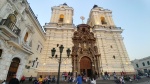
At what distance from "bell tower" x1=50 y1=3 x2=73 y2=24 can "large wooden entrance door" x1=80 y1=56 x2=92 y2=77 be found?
31.2 ft

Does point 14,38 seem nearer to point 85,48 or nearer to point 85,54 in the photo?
point 85,54

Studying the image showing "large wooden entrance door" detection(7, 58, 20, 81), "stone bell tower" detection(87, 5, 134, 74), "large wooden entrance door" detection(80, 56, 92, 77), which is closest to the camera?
"large wooden entrance door" detection(7, 58, 20, 81)

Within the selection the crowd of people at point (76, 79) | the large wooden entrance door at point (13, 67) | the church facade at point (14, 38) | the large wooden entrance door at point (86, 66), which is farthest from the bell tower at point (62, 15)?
the large wooden entrance door at point (13, 67)

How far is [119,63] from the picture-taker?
17.6m

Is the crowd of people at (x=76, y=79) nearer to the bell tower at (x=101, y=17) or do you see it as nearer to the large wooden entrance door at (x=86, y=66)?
the large wooden entrance door at (x=86, y=66)

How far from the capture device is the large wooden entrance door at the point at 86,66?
17.5m

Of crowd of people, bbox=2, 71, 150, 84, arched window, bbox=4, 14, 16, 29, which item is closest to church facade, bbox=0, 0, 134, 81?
arched window, bbox=4, 14, 16, 29

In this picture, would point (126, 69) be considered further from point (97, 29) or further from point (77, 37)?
point (77, 37)

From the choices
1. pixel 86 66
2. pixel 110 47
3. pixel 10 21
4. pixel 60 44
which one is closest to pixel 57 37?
pixel 60 44

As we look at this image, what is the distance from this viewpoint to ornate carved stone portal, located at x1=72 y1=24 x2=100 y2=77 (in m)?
17.2

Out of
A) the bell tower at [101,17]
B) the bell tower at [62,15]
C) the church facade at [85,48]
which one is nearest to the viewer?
the church facade at [85,48]

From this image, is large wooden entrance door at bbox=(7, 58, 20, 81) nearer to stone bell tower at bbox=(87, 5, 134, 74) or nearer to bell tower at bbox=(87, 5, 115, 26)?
stone bell tower at bbox=(87, 5, 134, 74)

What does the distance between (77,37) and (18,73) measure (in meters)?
12.3

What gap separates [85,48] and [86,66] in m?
3.54
